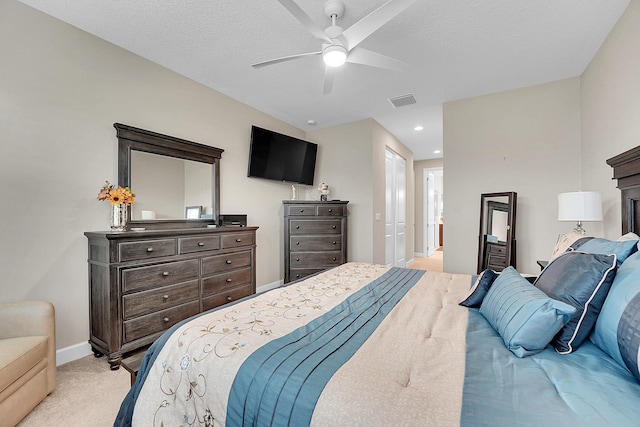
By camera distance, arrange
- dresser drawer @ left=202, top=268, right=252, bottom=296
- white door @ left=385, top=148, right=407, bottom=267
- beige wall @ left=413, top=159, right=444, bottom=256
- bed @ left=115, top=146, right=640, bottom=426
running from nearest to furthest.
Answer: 1. bed @ left=115, top=146, right=640, bottom=426
2. dresser drawer @ left=202, top=268, right=252, bottom=296
3. white door @ left=385, top=148, right=407, bottom=267
4. beige wall @ left=413, top=159, right=444, bottom=256

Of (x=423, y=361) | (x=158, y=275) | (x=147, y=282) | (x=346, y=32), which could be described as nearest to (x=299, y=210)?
(x=158, y=275)

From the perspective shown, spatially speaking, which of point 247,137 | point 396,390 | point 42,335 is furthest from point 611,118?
point 42,335

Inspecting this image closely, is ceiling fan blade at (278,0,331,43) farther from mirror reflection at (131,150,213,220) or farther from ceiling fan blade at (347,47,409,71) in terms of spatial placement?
mirror reflection at (131,150,213,220)

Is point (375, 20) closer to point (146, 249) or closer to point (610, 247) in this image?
point (610, 247)

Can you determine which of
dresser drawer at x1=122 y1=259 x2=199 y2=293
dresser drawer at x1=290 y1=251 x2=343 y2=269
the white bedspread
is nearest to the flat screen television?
dresser drawer at x1=290 y1=251 x2=343 y2=269

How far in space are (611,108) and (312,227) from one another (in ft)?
11.0

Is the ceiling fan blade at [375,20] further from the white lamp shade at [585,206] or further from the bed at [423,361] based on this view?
the white lamp shade at [585,206]

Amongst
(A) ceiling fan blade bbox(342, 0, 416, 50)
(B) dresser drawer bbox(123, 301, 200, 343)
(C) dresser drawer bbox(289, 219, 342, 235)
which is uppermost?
(A) ceiling fan blade bbox(342, 0, 416, 50)

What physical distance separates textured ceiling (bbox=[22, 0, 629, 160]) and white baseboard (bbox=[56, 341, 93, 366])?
2.68 metres

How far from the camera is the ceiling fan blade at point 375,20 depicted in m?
1.54

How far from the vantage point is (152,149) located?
A: 279cm

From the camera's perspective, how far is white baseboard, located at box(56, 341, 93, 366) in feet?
7.14

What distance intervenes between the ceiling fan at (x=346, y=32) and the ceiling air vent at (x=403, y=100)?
1.64 meters

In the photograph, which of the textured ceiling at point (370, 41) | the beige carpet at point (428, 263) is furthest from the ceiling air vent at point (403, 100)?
the beige carpet at point (428, 263)
